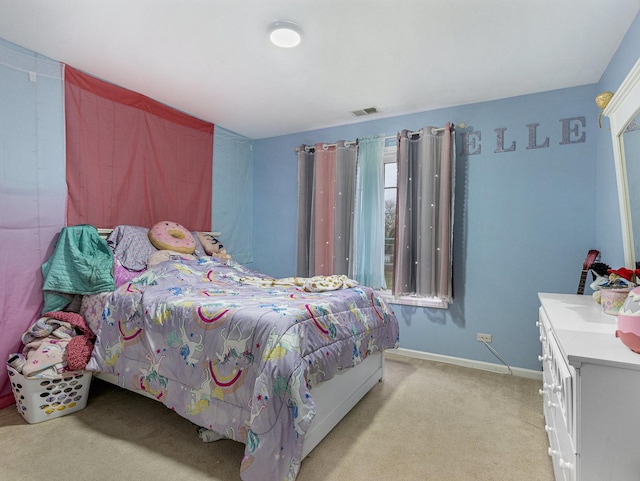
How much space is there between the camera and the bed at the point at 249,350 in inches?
60.0

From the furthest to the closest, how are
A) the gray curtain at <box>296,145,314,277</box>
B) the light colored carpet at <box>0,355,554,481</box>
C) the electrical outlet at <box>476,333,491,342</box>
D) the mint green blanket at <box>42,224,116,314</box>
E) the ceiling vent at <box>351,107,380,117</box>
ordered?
the gray curtain at <box>296,145,314,277</box> → the ceiling vent at <box>351,107,380,117</box> → the electrical outlet at <box>476,333,491,342</box> → the mint green blanket at <box>42,224,116,314</box> → the light colored carpet at <box>0,355,554,481</box>

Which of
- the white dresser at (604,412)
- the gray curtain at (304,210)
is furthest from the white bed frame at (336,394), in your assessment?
the gray curtain at (304,210)

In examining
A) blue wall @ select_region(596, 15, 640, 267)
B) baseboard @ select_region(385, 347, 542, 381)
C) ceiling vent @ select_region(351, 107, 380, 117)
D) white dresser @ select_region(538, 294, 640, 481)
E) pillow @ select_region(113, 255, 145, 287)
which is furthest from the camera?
ceiling vent @ select_region(351, 107, 380, 117)

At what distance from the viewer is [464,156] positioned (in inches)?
124

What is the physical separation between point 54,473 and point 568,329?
248 cm

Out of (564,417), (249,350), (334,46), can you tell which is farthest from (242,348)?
(334,46)

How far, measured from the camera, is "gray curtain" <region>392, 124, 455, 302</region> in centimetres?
312

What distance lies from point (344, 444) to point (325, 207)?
7.95ft

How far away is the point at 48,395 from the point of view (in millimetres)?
2131

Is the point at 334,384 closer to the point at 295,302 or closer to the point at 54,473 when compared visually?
the point at 295,302

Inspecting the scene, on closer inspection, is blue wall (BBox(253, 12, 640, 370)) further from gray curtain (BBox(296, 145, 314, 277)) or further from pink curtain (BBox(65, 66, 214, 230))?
pink curtain (BBox(65, 66, 214, 230))

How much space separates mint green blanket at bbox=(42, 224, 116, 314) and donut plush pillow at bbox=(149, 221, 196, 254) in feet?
1.72

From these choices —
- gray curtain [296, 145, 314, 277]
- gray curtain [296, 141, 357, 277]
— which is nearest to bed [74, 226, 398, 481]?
gray curtain [296, 141, 357, 277]

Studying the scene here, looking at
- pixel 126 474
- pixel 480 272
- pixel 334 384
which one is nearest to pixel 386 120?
pixel 480 272
